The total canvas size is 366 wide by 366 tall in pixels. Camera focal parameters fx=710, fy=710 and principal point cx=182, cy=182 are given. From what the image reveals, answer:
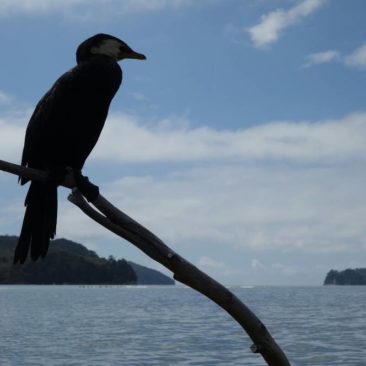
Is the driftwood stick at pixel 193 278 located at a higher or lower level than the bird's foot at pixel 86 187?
lower

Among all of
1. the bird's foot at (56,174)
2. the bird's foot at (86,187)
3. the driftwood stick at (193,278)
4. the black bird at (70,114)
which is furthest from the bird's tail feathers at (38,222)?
the driftwood stick at (193,278)

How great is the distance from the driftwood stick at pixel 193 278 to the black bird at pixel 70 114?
148 cm

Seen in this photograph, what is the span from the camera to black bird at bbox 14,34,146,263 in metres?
6.16

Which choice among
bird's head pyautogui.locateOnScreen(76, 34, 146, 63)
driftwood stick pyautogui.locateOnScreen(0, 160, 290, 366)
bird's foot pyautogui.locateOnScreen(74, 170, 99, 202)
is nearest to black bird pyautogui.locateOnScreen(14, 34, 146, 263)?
bird's head pyautogui.locateOnScreen(76, 34, 146, 63)

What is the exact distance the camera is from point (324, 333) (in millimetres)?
44438

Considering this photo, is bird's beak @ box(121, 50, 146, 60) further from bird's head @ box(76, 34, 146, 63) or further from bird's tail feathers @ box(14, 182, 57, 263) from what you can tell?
bird's tail feathers @ box(14, 182, 57, 263)

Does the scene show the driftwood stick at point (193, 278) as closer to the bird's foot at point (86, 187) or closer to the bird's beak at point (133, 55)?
the bird's foot at point (86, 187)

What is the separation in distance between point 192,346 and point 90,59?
102 feet

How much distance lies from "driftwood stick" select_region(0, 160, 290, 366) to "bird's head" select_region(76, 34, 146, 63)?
6.40 ft

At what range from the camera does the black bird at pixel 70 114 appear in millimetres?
6156

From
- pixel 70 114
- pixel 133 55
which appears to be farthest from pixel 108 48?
pixel 70 114

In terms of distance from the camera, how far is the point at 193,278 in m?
4.47

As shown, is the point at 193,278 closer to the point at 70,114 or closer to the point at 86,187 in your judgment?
the point at 86,187

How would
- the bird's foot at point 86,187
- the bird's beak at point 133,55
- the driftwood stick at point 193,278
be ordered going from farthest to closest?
1. the bird's beak at point 133,55
2. the bird's foot at point 86,187
3. the driftwood stick at point 193,278
